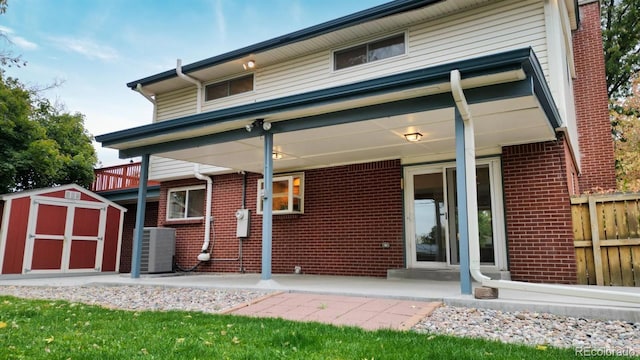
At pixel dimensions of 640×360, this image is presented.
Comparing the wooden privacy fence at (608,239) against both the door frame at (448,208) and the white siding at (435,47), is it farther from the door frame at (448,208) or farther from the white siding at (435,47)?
the white siding at (435,47)

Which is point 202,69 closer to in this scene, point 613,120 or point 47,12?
point 47,12

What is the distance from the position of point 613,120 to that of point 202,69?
1512 centimetres

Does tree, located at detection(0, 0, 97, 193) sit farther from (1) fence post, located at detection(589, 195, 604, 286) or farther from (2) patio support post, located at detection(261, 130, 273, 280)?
(1) fence post, located at detection(589, 195, 604, 286)

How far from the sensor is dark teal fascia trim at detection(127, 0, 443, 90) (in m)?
7.67

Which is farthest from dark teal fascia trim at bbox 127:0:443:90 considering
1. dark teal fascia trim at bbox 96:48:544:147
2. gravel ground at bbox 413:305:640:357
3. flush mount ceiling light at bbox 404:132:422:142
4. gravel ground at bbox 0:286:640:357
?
gravel ground at bbox 413:305:640:357

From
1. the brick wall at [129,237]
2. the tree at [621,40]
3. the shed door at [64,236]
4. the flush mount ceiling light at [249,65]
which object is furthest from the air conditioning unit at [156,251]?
the tree at [621,40]

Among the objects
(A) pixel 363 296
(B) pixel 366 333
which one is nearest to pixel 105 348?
(B) pixel 366 333

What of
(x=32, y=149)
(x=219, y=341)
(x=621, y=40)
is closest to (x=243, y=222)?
(x=219, y=341)

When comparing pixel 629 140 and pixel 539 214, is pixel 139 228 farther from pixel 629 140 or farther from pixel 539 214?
pixel 629 140

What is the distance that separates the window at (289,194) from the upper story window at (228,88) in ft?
7.44

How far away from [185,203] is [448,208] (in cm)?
672

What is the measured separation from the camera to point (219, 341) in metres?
3.26

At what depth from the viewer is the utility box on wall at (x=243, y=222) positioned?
975cm

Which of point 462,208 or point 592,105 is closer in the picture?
point 462,208
